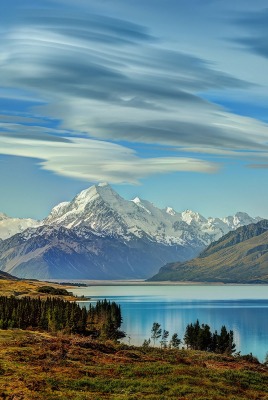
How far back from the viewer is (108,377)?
8612 centimetres

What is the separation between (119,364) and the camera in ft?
326

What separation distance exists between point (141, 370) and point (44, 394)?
2535 cm

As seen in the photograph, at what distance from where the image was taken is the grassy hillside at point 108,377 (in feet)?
242

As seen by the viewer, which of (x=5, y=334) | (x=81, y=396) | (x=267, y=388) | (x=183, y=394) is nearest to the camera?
(x=81, y=396)

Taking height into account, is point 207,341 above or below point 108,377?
above

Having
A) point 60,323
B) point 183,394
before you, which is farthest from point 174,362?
point 60,323

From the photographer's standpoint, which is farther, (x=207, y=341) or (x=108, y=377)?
(x=207, y=341)

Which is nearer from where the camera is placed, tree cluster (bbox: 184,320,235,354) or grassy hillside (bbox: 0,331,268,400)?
grassy hillside (bbox: 0,331,268,400)

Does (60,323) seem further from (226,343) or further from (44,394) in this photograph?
(44,394)

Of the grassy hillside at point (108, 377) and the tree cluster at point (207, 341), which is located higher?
the tree cluster at point (207, 341)

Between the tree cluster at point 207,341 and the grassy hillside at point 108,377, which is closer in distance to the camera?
the grassy hillside at point 108,377

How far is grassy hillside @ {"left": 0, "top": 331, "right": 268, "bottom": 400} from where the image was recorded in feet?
242

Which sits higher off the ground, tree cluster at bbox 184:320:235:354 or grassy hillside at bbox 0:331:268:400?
tree cluster at bbox 184:320:235:354

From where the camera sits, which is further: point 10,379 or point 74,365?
point 74,365
